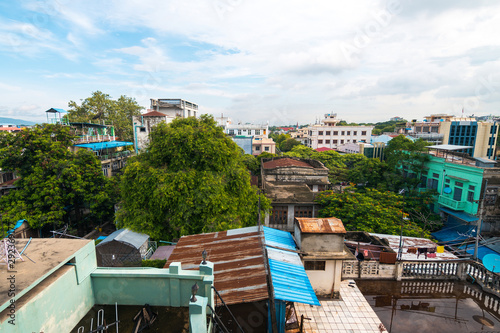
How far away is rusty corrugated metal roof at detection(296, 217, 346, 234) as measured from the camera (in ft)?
33.8

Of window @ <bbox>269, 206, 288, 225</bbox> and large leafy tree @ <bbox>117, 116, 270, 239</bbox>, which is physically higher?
large leafy tree @ <bbox>117, 116, 270, 239</bbox>

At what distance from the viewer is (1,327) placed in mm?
3811

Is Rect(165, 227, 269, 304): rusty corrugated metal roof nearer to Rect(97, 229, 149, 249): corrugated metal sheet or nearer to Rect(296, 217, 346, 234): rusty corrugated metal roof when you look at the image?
Rect(296, 217, 346, 234): rusty corrugated metal roof

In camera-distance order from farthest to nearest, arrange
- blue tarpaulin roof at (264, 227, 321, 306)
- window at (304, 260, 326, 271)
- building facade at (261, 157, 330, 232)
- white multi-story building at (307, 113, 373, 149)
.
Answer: white multi-story building at (307, 113, 373, 149) < building facade at (261, 157, 330, 232) < window at (304, 260, 326, 271) < blue tarpaulin roof at (264, 227, 321, 306)

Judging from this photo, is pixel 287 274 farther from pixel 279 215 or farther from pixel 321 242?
pixel 279 215

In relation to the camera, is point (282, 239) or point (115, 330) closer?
point (115, 330)

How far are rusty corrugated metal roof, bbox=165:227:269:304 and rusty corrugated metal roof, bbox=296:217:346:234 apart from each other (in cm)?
197

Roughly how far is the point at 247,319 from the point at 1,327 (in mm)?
6398

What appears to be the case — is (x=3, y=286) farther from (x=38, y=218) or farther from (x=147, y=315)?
(x=38, y=218)

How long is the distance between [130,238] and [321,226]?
35.8 ft

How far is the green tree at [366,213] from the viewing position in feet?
56.4

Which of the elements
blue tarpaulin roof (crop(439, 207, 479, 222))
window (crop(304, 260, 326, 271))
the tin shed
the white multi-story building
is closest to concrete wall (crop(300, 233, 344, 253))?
window (crop(304, 260, 326, 271))

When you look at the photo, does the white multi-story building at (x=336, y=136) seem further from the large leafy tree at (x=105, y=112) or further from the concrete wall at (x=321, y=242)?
the concrete wall at (x=321, y=242)

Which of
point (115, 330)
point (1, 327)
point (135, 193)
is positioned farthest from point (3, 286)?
point (135, 193)
